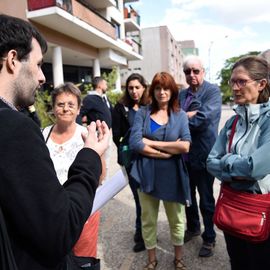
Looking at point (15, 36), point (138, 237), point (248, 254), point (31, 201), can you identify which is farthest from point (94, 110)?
point (31, 201)

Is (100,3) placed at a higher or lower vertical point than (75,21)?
higher

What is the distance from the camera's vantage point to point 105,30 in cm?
1822

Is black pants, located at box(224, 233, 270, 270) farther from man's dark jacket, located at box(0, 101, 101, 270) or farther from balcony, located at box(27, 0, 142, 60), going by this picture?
balcony, located at box(27, 0, 142, 60)

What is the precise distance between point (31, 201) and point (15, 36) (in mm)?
599

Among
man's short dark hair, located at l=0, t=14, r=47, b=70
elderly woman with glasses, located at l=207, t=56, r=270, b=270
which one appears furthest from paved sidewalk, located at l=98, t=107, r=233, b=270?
man's short dark hair, located at l=0, t=14, r=47, b=70

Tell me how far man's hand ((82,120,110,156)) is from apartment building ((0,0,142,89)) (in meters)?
12.4

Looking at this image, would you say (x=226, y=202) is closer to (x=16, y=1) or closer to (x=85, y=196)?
(x=85, y=196)

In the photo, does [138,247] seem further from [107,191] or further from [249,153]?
[249,153]

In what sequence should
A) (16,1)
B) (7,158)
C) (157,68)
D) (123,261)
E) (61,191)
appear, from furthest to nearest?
(157,68) < (16,1) < (123,261) < (61,191) < (7,158)

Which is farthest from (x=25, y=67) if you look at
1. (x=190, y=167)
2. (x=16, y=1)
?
(x=16, y=1)

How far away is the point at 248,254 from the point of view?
2139 mm

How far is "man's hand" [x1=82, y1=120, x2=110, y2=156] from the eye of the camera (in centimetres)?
131

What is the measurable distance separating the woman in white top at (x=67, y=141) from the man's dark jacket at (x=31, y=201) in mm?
1365

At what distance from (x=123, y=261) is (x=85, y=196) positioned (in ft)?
7.41
